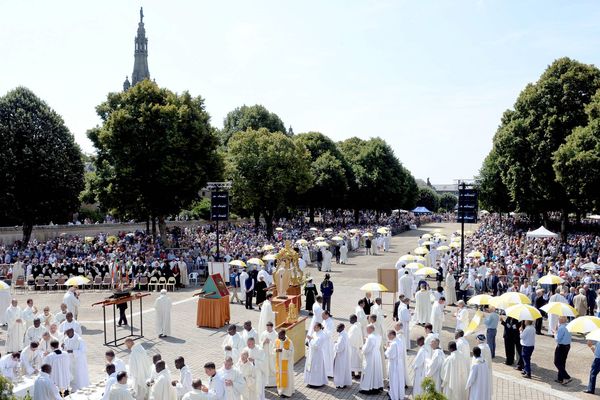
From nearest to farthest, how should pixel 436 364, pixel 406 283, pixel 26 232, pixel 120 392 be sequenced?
pixel 120 392 → pixel 436 364 → pixel 406 283 → pixel 26 232

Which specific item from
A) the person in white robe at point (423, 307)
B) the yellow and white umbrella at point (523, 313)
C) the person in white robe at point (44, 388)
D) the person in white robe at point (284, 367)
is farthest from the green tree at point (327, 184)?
the person in white robe at point (44, 388)

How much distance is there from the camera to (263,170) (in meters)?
48.9

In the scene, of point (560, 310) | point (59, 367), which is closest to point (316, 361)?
point (59, 367)

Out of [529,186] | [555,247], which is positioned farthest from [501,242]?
[529,186]

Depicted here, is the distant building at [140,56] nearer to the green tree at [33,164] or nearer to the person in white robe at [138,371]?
the green tree at [33,164]

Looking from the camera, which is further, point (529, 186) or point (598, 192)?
point (529, 186)

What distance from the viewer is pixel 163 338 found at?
18156 mm

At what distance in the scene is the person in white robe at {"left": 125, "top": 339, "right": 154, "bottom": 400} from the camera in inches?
446

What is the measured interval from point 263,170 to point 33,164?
18.6 m

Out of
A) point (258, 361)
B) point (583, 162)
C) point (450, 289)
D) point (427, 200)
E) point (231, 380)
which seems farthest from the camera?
point (427, 200)

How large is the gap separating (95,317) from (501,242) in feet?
88.0

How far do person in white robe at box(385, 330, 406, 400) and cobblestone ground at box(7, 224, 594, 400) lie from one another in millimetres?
591

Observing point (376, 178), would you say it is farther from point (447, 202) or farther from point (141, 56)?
point (447, 202)

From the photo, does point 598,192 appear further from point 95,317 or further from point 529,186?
point 95,317
